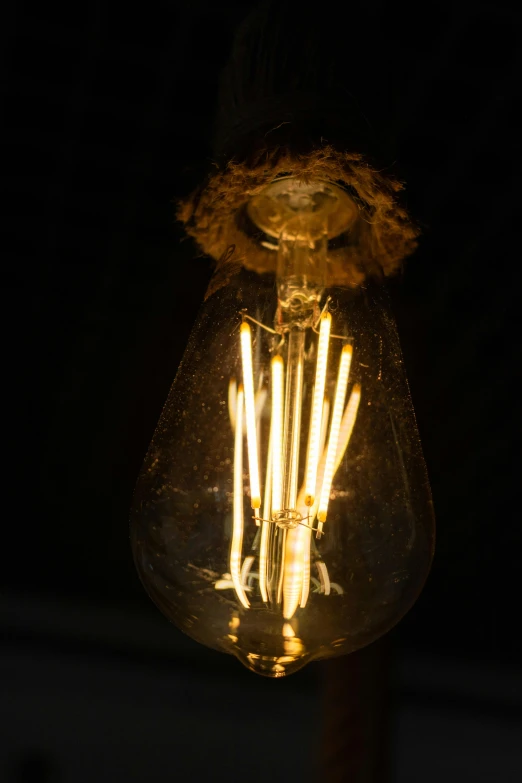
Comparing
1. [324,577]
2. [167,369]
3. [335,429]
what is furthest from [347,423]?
[167,369]

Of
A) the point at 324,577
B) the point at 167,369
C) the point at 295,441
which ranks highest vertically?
the point at 167,369

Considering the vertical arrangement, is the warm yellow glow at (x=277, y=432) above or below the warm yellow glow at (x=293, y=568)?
above

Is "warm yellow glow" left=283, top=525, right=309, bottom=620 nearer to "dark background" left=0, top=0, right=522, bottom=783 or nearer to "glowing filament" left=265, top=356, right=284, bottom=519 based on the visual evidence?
"glowing filament" left=265, top=356, right=284, bottom=519

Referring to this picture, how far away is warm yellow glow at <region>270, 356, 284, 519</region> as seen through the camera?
63 cm

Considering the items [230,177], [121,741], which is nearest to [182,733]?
[121,741]

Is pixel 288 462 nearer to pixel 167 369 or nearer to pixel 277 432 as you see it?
pixel 277 432

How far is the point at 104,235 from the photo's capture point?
1.05 meters

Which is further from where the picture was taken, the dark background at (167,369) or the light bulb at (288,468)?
the dark background at (167,369)

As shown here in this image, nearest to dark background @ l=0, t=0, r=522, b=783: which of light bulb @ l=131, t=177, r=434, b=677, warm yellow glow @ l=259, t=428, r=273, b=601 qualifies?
light bulb @ l=131, t=177, r=434, b=677

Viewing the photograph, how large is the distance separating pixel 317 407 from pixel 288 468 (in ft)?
0.17

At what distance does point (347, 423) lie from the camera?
0.66 m

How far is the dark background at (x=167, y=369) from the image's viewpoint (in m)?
0.82

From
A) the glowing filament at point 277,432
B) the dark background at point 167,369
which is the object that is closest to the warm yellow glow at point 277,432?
the glowing filament at point 277,432

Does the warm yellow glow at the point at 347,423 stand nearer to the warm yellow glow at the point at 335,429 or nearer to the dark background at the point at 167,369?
the warm yellow glow at the point at 335,429
